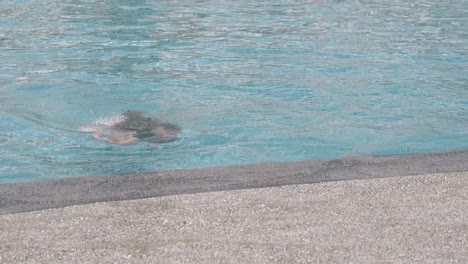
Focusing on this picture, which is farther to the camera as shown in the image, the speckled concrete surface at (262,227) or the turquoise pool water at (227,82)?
the turquoise pool water at (227,82)

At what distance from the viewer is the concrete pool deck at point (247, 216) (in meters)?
5.27

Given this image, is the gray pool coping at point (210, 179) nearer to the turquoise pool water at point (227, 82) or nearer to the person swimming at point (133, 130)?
the turquoise pool water at point (227, 82)

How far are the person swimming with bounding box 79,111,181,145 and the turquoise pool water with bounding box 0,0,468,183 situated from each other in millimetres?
152

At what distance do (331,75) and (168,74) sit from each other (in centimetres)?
231

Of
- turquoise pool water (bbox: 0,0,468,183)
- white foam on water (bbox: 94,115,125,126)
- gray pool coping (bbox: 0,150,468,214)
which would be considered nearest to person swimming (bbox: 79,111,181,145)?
white foam on water (bbox: 94,115,125,126)

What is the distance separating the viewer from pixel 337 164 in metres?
7.62

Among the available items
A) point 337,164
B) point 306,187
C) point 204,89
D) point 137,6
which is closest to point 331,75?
point 204,89

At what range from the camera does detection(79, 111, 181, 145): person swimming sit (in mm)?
9177

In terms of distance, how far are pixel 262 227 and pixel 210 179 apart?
151 centimetres

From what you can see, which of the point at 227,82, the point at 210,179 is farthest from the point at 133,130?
the point at 210,179

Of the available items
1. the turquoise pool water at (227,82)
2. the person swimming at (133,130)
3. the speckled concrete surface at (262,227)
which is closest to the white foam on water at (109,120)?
the person swimming at (133,130)

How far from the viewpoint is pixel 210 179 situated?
7.18 m

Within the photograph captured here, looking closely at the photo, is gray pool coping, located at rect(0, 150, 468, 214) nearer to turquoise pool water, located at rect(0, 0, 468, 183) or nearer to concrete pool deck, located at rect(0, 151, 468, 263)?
concrete pool deck, located at rect(0, 151, 468, 263)

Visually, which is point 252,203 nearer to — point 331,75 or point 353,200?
point 353,200
